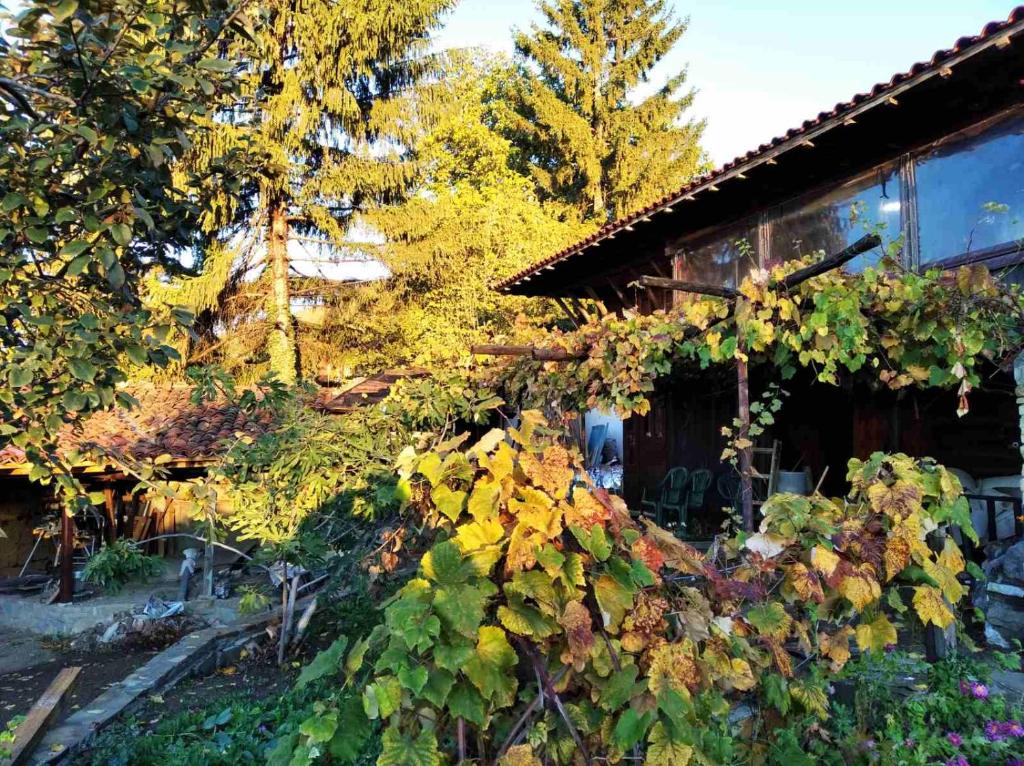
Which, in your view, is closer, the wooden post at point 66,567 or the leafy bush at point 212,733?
the leafy bush at point 212,733

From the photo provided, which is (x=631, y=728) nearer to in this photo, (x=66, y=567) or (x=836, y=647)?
(x=836, y=647)

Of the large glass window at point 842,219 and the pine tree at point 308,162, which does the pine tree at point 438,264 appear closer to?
the pine tree at point 308,162

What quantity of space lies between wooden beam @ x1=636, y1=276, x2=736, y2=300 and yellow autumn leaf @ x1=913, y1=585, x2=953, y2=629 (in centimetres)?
254

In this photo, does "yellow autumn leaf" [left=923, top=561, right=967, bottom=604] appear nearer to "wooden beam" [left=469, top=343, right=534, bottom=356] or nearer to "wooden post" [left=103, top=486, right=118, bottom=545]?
"wooden beam" [left=469, top=343, right=534, bottom=356]

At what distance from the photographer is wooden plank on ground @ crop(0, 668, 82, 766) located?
302 centimetres

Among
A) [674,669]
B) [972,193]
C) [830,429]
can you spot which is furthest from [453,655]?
[830,429]

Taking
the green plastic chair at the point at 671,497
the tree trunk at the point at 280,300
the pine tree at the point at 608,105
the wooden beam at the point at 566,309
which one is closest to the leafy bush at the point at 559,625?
the green plastic chair at the point at 671,497

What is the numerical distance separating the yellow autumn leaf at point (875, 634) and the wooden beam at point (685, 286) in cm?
257

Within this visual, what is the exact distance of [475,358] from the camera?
25.0ft

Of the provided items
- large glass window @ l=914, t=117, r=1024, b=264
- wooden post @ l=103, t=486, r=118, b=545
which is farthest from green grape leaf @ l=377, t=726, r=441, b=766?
wooden post @ l=103, t=486, r=118, b=545

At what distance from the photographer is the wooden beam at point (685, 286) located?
13.6 feet

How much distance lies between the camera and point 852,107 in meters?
4.91

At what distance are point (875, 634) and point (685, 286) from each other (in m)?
2.76

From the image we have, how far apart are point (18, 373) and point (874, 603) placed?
255 cm
